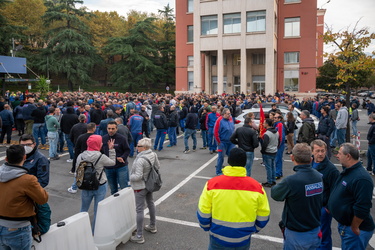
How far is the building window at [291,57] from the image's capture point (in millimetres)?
38656

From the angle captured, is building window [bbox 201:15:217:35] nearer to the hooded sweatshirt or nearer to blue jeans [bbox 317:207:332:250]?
blue jeans [bbox 317:207:332:250]

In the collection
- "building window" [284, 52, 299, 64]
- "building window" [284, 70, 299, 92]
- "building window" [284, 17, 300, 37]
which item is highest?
"building window" [284, 17, 300, 37]

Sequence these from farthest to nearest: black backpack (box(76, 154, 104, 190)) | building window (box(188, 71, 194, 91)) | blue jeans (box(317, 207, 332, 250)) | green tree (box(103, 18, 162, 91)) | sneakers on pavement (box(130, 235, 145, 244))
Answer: green tree (box(103, 18, 162, 91)) → building window (box(188, 71, 194, 91)) → sneakers on pavement (box(130, 235, 145, 244)) → black backpack (box(76, 154, 104, 190)) → blue jeans (box(317, 207, 332, 250))

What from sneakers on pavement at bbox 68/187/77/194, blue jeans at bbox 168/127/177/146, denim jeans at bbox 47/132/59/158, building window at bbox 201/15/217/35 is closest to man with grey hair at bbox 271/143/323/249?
sneakers on pavement at bbox 68/187/77/194

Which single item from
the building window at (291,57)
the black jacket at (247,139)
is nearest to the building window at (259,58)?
the building window at (291,57)

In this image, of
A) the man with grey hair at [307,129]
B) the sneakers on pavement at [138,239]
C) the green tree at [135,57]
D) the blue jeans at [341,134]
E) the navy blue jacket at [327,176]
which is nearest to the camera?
the navy blue jacket at [327,176]

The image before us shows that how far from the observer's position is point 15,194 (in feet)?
11.7

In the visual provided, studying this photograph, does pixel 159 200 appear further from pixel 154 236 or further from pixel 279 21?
pixel 279 21

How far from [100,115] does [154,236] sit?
8177 mm

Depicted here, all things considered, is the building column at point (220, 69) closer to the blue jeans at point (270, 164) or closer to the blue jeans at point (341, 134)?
the blue jeans at point (341, 134)

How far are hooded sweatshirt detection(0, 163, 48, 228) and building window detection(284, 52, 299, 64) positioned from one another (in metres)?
39.6

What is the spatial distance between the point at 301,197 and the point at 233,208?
38.3 inches

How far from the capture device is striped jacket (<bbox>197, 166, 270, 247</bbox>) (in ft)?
10.8

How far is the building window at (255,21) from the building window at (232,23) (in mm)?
1125
